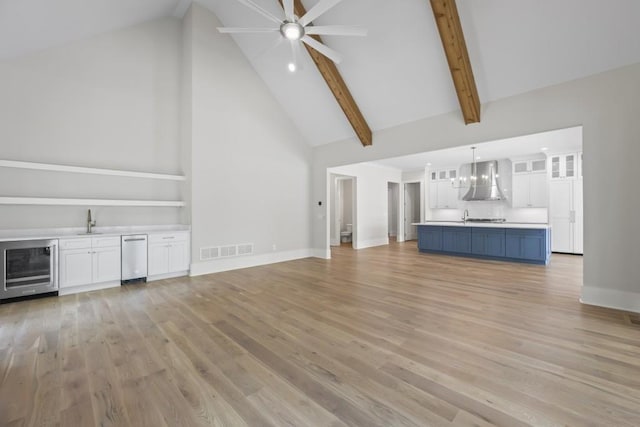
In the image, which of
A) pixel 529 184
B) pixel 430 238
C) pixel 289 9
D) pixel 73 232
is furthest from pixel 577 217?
pixel 73 232

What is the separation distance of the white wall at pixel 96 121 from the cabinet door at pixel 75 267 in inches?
29.0

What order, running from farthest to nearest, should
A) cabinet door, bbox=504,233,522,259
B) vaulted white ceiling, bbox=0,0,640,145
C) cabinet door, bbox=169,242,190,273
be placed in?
cabinet door, bbox=504,233,522,259, cabinet door, bbox=169,242,190,273, vaulted white ceiling, bbox=0,0,640,145

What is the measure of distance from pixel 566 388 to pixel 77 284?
18.3 feet

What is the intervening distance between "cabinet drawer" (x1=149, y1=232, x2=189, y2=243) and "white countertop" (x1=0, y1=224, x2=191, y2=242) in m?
0.10

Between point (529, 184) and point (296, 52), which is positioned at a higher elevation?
point (296, 52)

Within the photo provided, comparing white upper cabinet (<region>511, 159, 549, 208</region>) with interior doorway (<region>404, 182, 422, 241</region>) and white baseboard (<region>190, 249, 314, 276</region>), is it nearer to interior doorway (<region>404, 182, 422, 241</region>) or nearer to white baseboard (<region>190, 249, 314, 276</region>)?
interior doorway (<region>404, 182, 422, 241</region>)

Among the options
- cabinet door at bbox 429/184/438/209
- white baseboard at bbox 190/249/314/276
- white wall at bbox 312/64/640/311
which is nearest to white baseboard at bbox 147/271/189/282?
white baseboard at bbox 190/249/314/276

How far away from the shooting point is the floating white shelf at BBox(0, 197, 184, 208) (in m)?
3.81

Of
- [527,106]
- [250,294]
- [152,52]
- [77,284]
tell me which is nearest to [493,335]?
[250,294]

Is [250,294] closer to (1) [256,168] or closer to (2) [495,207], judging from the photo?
(1) [256,168]

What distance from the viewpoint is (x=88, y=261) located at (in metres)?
4.08

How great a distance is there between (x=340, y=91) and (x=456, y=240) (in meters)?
4.80

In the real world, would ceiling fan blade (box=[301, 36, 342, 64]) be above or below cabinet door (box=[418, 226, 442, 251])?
above

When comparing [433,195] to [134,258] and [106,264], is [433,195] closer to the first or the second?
[134,258]
